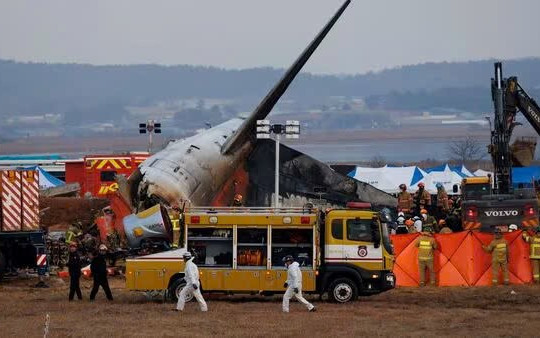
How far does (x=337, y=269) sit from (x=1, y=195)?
11407mm

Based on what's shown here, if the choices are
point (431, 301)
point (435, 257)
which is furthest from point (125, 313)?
point (435, 257)

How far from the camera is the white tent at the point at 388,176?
222 ft

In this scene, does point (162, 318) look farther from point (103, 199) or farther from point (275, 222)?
point (103, 199)

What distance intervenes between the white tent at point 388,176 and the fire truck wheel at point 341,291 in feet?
120

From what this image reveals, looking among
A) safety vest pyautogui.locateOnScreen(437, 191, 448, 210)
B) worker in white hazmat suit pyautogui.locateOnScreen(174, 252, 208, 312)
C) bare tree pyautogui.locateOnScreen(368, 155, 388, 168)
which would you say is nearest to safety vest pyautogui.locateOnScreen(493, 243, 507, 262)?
worker in white hazmat suit pyautogui.locateOnScreen(174, 252, 208, 312)

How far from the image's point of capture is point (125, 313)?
28094 millimetres

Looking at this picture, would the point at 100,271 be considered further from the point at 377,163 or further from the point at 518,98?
the point at 377,163

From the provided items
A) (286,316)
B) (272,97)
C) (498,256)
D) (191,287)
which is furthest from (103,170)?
(286,316)

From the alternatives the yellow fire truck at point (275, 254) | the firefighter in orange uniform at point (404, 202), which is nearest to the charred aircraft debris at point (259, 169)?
the firefighter in orange uniform at point (404, 202)

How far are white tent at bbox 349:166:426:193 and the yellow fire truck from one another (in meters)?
36.4

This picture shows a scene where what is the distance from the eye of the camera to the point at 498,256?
34125 millimetres

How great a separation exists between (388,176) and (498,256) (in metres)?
34.9

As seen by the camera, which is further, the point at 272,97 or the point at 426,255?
the point at 272,97

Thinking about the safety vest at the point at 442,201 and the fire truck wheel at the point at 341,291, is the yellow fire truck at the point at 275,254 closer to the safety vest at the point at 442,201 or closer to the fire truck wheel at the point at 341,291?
the fire truck wheel at the point at 341,291
